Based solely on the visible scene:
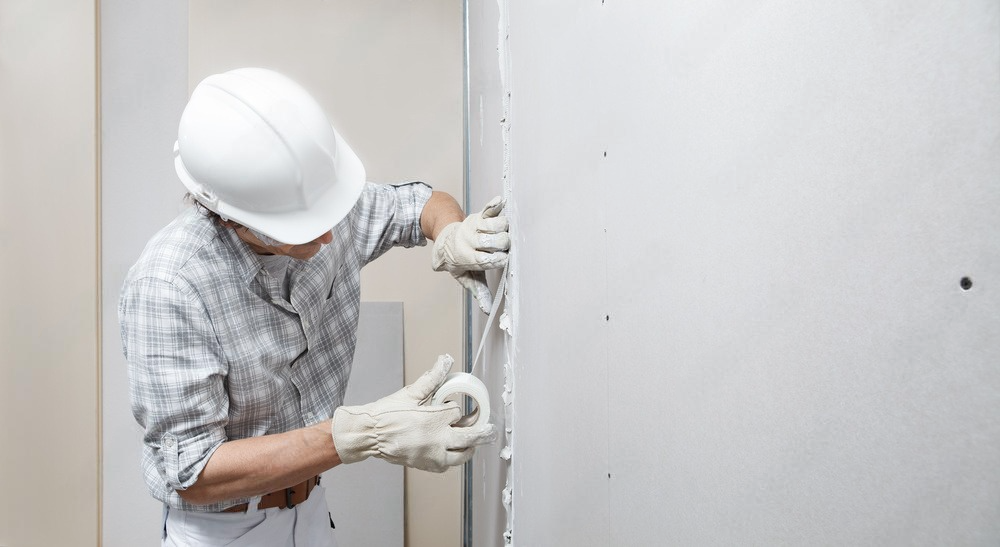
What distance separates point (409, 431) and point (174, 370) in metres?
0.46

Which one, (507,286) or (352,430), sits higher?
(507,286)

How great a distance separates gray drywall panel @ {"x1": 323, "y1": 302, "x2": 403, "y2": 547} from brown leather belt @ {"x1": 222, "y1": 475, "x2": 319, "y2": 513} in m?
1.09

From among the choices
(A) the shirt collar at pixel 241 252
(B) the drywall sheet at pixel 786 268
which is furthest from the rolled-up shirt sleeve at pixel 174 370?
(B) the drywall sheet at pixel 786 268

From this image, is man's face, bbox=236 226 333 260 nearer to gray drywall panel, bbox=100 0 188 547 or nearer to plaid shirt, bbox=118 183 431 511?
plaid shirt, bbox=118 183 431 511

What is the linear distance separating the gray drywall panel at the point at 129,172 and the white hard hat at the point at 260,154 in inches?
67.2

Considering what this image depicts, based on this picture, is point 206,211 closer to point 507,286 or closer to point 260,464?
point 260,464

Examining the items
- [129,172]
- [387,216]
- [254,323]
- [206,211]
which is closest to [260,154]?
[206,211]

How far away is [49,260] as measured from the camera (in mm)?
2746

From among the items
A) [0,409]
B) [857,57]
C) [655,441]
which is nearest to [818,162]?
[857,57]

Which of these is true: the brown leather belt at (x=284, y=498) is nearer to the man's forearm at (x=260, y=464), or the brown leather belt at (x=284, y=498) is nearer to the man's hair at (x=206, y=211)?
the man's forearm at (x=260, y=464)

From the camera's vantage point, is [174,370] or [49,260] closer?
[174,370]

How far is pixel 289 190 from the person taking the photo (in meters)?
1.24

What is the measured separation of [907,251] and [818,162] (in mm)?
85

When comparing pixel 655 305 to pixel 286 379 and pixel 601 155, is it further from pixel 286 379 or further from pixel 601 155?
pixel 286 379
